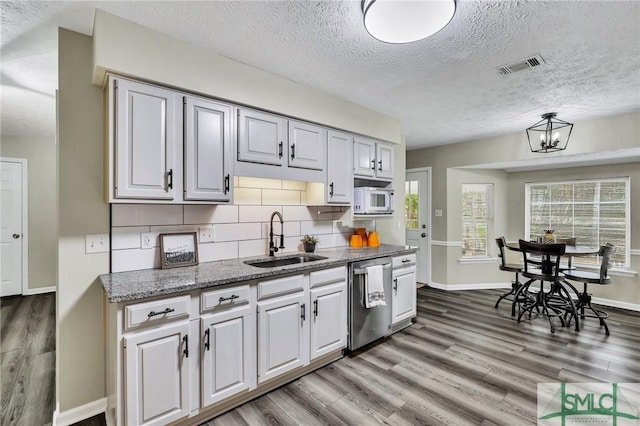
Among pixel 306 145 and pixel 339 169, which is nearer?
pixel 306 145

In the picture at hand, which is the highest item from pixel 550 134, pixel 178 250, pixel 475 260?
pixel 550 134

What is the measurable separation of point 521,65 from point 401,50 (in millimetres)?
1068

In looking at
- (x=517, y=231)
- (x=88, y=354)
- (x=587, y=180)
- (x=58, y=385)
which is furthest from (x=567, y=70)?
(x=58, y=385)

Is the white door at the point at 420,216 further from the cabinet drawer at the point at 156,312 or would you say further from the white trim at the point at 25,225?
the white trim at the point at 25,225

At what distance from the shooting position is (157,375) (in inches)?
70.4

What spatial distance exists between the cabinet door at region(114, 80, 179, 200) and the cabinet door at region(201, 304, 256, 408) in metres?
0.93

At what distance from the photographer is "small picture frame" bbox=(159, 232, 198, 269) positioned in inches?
92.1

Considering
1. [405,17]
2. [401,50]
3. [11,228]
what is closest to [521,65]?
[401,50]

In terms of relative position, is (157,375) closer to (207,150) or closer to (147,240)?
(147,240)

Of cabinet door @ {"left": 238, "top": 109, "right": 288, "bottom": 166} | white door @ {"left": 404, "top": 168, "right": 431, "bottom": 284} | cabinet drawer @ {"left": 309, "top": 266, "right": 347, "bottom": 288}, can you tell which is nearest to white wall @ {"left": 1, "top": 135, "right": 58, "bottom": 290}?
cabinet door @ {"left": 238, "top": 109, "right": 288, "bottom": 166}

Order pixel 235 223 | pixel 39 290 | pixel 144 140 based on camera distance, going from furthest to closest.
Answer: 1. pixel 39 290
2. pixel 235 223
3. pixel 144 140

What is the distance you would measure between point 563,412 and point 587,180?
4094 millimetres

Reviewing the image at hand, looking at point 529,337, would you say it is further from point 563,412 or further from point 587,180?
point 587,180

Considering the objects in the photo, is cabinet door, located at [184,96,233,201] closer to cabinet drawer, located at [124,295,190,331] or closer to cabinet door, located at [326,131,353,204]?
cabinet drawer, located at [124,295,190,331]
